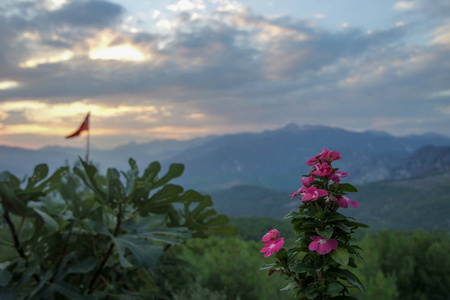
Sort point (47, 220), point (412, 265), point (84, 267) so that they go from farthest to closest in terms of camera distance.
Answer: point (412, 265) → point (84, 267) → point (47, 220)

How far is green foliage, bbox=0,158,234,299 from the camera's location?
83.1 inches

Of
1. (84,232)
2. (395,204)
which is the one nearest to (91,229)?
(84,232)

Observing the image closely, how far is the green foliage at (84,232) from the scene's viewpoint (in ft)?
6.93

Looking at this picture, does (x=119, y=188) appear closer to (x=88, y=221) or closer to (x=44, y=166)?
(x=88, y=221)

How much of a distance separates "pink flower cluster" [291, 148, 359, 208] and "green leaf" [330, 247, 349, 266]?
13cm

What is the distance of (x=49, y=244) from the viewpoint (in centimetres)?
221

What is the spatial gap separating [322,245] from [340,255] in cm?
6

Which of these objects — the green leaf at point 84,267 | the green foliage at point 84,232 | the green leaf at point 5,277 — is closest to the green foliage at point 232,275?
the green foliage at point 84,232

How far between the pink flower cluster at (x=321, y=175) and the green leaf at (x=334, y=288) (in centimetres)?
23

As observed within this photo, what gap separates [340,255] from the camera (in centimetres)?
111

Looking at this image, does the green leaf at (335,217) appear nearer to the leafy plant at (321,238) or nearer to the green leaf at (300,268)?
the leafy plant at (321,238)

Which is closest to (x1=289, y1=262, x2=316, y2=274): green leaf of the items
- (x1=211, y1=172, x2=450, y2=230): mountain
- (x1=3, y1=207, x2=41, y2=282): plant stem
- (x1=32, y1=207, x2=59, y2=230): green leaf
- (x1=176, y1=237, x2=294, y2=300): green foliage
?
(x1=32, y1=207, x2=59, y2=230): green leaf

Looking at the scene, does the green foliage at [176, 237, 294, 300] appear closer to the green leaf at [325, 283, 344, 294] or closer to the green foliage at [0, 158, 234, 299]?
the green foliage at [0, 158, 234, 299]

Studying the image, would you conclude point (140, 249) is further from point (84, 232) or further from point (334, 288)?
point (334, 288)
